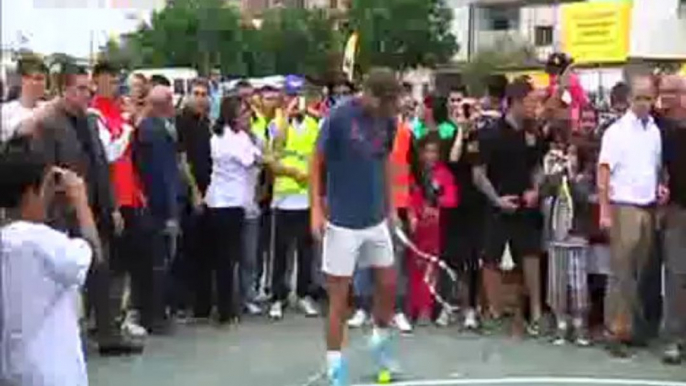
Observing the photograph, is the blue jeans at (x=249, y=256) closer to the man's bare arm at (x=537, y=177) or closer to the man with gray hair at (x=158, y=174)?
the man with gray hair at (x=158, y=174)

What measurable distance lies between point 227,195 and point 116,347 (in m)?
2.17

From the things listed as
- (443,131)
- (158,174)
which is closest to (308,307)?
(443,131)

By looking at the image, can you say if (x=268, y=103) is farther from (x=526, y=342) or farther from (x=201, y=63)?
(x=201, y=63)

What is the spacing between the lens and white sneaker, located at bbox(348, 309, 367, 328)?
38.8 ft

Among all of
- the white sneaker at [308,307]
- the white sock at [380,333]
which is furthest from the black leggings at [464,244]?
the white sock at [380,333]

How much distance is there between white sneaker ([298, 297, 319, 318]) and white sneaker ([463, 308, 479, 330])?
1.43 m

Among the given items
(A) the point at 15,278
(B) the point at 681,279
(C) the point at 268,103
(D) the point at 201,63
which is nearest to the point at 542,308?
(B) the point at 681,279

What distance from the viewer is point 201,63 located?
86438 mm

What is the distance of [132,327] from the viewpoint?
37.0 ft

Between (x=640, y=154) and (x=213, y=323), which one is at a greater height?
(x=640, y=154)

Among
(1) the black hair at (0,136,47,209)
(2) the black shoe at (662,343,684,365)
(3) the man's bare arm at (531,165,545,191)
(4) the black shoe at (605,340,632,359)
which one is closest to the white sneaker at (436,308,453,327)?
(3) the man's bare arm at (531,165,545,191)

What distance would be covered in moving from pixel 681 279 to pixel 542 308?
1337 millimetres

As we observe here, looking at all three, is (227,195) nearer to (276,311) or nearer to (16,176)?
(276,311)

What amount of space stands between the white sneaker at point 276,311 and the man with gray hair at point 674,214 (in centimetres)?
338
